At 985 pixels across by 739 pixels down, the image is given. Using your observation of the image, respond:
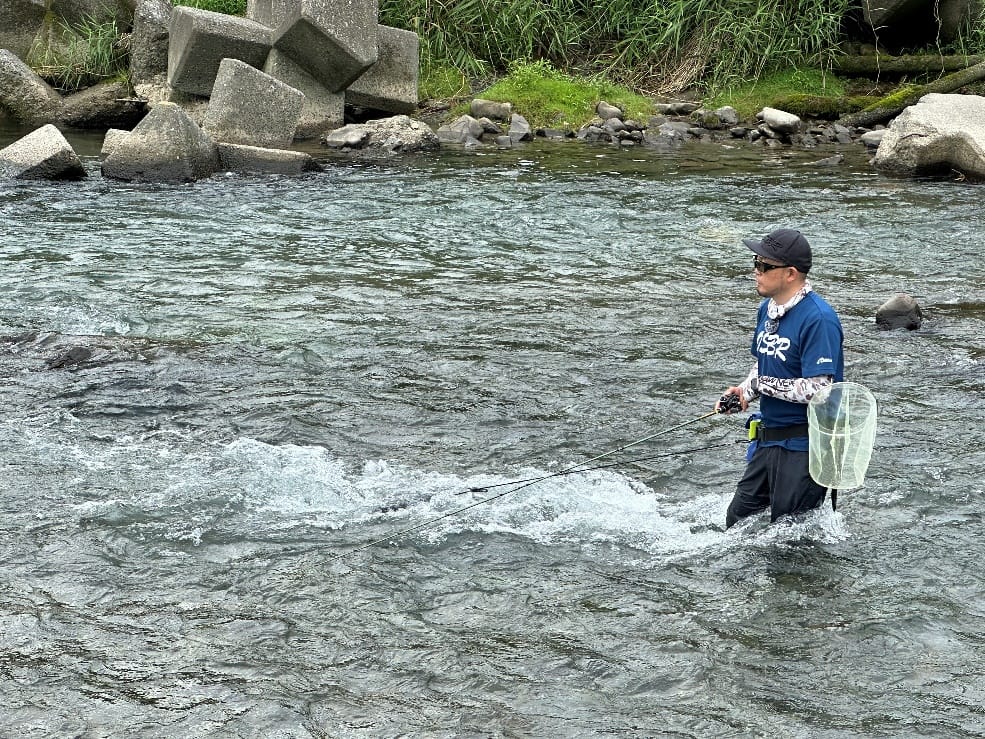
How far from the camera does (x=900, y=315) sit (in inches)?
361

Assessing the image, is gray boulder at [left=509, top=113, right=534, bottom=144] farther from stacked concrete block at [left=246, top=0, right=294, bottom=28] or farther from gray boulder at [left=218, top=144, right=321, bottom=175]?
gray boulder at [left=218, top=144, right=321, bottom=175]

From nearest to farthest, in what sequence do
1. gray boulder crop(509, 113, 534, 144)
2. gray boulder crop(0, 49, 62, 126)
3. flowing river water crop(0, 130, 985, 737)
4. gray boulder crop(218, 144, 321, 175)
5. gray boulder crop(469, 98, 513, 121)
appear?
flowing river water crop(0, 130, 985, 737) < gray boulder crop(218, 144, 321, 175) < gray boulder crop(509, 113, 534, 144) < gray boulder crop(0, 49, 62, 126) < gray boulder crop(469, 98, 513, 121)

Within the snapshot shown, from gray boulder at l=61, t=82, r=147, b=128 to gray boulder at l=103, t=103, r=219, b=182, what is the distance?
4.78 m

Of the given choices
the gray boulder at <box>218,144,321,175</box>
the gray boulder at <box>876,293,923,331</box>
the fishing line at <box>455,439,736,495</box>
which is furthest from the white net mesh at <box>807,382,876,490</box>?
the gray boulder at <box>218,144,321,175</box>

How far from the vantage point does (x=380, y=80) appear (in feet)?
65.2

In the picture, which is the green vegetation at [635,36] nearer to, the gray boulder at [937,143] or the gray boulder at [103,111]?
the gray boulder at [937,143]

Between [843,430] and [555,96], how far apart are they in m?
16.3

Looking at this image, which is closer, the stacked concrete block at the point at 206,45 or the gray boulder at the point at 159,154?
the gray boulder at the point at 159,154

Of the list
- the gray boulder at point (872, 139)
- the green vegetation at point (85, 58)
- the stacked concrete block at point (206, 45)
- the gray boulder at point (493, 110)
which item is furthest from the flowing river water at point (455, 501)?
the green vegetation at point (85, 58)

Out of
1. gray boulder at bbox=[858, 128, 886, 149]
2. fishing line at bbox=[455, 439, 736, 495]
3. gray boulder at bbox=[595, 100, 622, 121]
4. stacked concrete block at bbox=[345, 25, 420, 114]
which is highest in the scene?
stacked concrete block at bbox=[345, 25, 420, 114]

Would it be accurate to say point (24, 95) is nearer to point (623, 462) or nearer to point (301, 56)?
point (301, 56)

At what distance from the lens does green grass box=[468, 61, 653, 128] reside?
2041cm

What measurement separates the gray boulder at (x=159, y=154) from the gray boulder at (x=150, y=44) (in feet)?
17.3

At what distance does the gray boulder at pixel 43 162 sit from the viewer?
1491 cm
